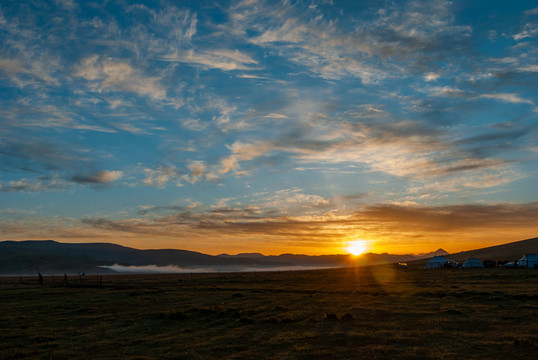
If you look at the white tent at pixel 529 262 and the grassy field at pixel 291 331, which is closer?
the grassy field at pixel 291 331

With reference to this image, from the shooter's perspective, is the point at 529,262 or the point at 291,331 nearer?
the point at 291,331

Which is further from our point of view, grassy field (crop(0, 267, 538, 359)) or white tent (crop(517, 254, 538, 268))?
white tent (crop(517, 254, 538, 268))

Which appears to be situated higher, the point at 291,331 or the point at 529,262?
the point at 529,262

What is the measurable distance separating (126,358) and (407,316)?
20210 mm

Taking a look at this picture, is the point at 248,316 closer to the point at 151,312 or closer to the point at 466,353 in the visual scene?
the point at 151,312

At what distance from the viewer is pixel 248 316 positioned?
31.7 metres

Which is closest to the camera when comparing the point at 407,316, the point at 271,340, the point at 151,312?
the point at 271,340

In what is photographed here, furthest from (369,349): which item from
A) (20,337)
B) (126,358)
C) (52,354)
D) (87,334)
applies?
(20,337)

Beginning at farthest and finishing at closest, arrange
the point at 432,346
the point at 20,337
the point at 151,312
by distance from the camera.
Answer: the point at 151,312
the point at 20,337
the point at 432,346

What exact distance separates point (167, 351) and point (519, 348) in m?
17.6

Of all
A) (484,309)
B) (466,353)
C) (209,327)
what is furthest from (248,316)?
(484,309)

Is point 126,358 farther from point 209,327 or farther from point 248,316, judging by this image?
point 248,316

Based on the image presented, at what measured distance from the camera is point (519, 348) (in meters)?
19.2

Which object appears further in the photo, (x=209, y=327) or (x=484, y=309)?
(x=484, y=309)
